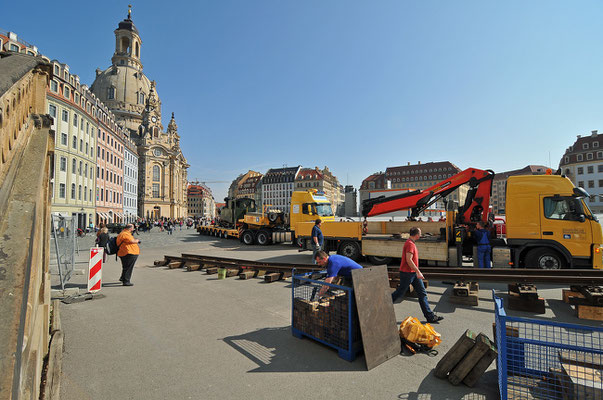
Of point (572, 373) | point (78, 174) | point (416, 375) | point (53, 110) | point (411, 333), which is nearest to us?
point (572, 373)

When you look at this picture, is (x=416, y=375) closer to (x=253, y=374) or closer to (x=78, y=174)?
(x=253, y=374)

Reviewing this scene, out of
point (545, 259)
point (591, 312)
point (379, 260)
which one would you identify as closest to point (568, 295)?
point (591, 312)

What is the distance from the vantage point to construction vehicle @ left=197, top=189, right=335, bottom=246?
19359 millimetres

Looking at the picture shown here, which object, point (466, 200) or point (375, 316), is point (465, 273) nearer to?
point (466, 200)

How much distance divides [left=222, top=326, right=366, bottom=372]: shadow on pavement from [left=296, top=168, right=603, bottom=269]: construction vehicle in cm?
652

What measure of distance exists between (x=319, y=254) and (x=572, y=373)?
3.48 meters

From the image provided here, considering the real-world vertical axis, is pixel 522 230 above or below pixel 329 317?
above

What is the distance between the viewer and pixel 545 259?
918cm

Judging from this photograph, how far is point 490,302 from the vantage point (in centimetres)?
718

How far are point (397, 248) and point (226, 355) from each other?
25.2 feet

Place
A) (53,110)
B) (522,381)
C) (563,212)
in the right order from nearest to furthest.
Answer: (522,381), (563,212), (53,110)

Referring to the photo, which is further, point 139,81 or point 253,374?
point 139,81

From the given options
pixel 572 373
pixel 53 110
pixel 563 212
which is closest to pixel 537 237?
pixel 563 212

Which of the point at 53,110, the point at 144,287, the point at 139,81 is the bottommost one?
the point at 144,287
